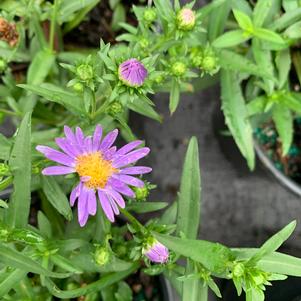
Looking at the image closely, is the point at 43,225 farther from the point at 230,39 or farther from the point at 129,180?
the point at 230,39

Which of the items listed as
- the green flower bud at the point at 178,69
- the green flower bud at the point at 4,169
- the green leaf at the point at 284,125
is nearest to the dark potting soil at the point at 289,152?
the green leaf at the point at 284,125

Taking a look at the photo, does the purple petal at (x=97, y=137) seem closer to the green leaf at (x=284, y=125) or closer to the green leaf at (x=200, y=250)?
the green leaf at (x=200, y=250)

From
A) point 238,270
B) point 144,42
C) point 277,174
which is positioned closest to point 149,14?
point 144,42

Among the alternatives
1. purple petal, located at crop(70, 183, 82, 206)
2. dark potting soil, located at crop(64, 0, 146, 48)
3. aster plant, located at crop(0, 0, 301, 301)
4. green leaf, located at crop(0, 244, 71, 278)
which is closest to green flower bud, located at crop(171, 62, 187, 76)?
aster plant, located at crop(0, 0, 301, 301)

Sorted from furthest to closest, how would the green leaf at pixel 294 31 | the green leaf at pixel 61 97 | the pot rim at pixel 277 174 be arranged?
the pot rim at pixel 277 174
the green leaf at pixel 294 31
the green leaf at pixel 61 97

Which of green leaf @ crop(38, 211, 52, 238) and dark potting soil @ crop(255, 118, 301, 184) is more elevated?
dark potting soil @ crop(255, 118, 301, 184)

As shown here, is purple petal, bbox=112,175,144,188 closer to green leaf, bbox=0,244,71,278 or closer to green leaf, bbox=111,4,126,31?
green leaf, bbox=0,244,71,278
